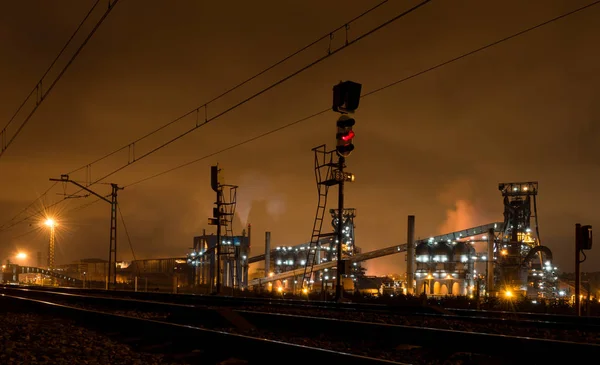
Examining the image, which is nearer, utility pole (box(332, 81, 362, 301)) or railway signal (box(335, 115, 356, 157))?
utility pole (box(332, 81, 362, 301))

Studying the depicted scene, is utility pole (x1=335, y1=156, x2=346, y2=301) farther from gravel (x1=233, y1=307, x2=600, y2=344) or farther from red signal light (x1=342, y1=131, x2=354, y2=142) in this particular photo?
gravel (x1=233, y1=307, x2=600, y2=344)

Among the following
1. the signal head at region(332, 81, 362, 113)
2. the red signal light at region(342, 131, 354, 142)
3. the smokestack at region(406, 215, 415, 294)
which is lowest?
the smokestack at region(406, 215, 415, 294)

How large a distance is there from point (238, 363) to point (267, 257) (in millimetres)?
90110

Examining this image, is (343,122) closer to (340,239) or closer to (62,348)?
(340,239)

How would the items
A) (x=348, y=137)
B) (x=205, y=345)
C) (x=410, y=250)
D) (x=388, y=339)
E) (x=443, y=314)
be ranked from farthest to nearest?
(x=410, y=250) → (x=348, y=137) → (x=443, y=314) → (x=388, y=339) → (x=205, y=345)

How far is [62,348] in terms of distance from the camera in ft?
29.4

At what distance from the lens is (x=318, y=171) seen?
2333 cm

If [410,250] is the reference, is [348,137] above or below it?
above

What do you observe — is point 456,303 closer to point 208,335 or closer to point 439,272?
point 208,335

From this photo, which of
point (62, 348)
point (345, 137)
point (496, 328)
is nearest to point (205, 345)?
point (62, 348)

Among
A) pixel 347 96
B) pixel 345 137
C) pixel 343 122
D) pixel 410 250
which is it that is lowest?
pixel 410 250

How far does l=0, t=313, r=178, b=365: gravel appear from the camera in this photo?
7730 mm

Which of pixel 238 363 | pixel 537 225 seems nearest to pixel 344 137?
pixel 238 363

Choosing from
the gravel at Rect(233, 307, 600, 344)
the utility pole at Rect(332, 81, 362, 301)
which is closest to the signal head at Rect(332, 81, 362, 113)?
the utility pole at Rect(332, 81, 362, 301)
